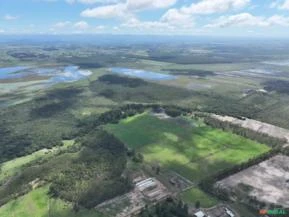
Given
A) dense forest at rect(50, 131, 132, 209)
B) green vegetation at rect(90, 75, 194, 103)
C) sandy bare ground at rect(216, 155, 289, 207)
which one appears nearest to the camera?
dense forest at rect(50, 131, 132, 209)

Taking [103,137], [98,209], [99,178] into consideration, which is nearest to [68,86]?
[103,137]

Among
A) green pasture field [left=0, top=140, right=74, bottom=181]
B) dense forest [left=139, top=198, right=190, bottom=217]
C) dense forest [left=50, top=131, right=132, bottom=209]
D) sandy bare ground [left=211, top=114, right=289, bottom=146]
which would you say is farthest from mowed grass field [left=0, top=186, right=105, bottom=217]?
sandy bare ground [left=211, top=114, right=289, bottom=146]

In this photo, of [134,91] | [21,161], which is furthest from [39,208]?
[134,91]

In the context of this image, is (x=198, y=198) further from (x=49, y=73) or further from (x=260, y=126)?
(x=49, y=73)

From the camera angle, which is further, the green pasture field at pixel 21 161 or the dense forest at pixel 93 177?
the green pasture field at pixel 21 161

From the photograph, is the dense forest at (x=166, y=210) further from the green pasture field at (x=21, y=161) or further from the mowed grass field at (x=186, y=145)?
the green pasture field at (x=21, y=161)

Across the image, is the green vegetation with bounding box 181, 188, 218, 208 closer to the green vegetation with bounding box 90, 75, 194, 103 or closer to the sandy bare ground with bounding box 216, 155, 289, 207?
the sandy bare ground with bounding box 216, 155, 289, 207

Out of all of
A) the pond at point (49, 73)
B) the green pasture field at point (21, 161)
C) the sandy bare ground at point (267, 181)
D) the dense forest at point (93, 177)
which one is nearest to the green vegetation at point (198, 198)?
the sandy bare ground at point (267, 181)

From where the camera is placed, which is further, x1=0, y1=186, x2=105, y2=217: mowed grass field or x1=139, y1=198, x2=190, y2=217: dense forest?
x1=0, y1=186, x2=105, y2=217: mowed grass field
